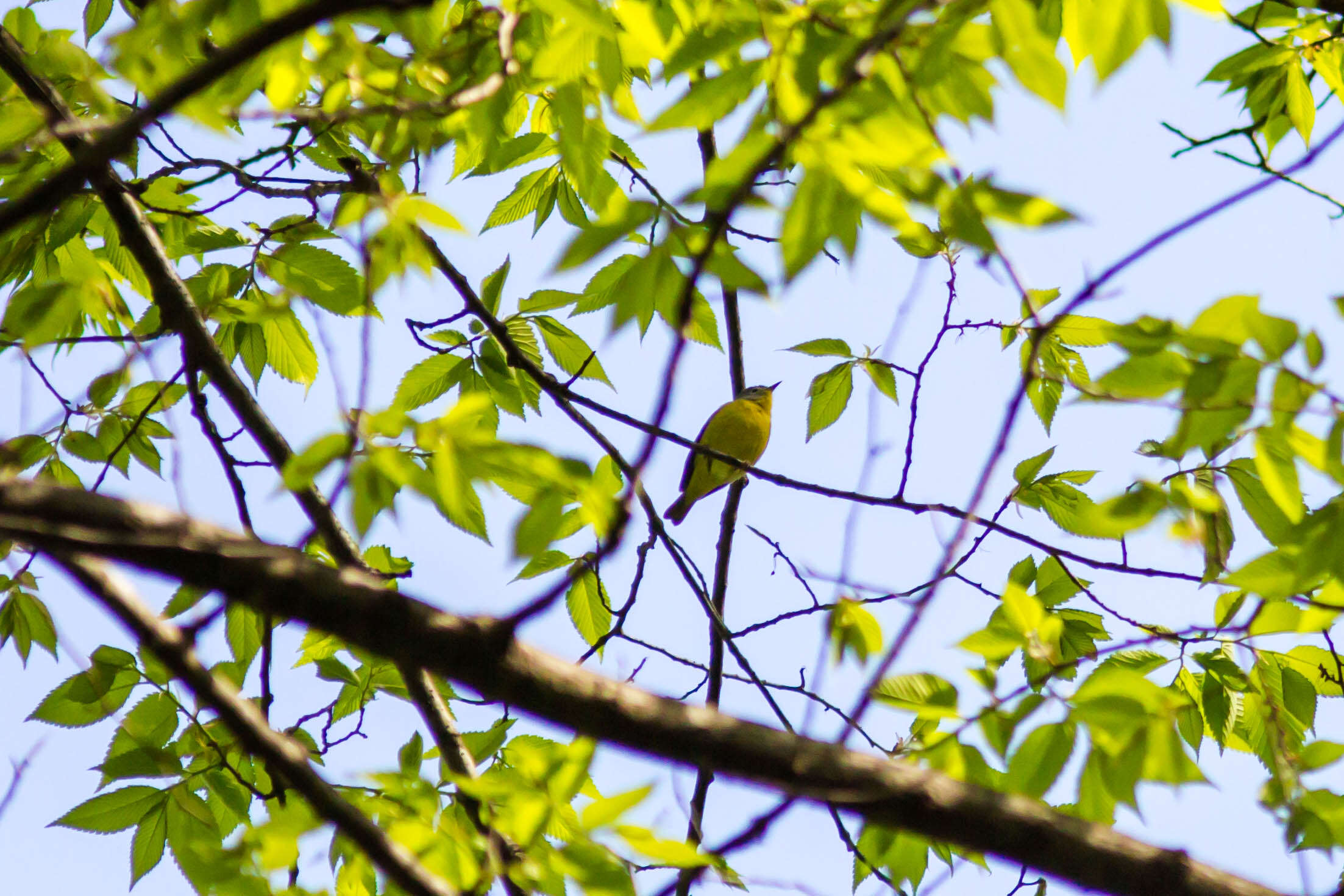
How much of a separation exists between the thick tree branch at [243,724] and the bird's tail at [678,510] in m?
7.49

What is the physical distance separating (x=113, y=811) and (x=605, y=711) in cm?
208

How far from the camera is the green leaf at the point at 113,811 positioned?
9.90ft

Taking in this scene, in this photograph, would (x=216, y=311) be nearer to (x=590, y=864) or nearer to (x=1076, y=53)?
(x=590, y=864)

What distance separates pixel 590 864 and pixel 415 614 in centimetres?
59

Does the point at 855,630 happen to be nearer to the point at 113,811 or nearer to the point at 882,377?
the point at 882,377

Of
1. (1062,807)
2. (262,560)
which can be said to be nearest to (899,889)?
(1062,807)

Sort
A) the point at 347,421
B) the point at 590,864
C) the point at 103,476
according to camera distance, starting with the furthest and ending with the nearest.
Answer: the point at 103,476 → the point at 590,864 → the point at 347,421

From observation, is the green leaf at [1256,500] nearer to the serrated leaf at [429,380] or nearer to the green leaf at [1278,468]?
the green leaf at [1278,468]

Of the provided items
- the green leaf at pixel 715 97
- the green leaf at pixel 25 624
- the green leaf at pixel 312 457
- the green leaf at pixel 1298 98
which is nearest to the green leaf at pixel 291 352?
the green leaf at pixel 25 624

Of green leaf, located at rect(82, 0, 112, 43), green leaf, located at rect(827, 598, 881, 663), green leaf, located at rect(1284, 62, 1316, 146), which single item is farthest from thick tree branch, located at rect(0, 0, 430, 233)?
green leaf, located at rect(1284, 62, 1316, 146)

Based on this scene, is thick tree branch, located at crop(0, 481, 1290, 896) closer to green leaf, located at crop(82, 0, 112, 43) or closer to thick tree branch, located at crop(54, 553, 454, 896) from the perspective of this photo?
thick tree branch, located at crop(54, 553, 454, 896)

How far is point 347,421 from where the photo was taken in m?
1.75

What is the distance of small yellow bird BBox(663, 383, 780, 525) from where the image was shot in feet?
28.6

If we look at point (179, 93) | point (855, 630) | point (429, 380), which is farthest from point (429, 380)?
point (179, 93)
